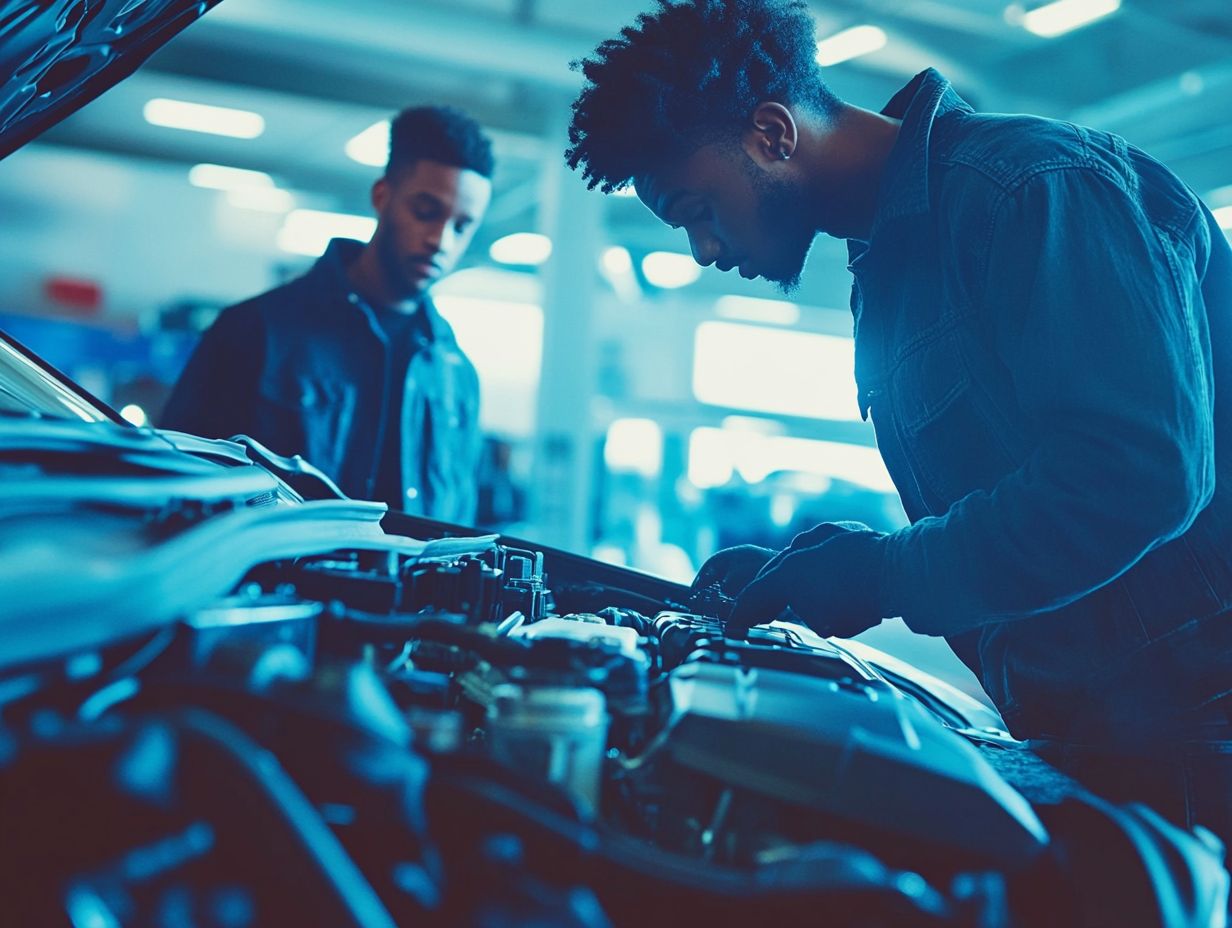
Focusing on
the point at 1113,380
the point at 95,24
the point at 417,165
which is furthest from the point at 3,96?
the point at 417,165

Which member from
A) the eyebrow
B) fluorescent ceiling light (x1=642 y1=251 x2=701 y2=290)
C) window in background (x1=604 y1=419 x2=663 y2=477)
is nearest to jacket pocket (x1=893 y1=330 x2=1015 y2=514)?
the eyebrow

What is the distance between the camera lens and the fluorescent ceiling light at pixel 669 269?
34.1 ft

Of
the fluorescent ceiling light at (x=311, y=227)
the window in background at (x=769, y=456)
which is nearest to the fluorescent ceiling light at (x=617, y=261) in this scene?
the window in background at (x=769, y=456)

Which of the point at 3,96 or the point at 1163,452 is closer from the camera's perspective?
the point at 1163,452

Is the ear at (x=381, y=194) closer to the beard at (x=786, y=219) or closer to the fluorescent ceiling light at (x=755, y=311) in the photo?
the beard at (x=786, y=219)

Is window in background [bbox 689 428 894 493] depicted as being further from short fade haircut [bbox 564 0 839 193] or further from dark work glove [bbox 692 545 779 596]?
short fade haircut [bbox 564 0 839 193]

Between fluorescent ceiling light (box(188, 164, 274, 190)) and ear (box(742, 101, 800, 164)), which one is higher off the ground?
fluorescent ceiling light (box(188, 164, 274, 190))

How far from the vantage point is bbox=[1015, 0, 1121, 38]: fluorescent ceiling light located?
519cm

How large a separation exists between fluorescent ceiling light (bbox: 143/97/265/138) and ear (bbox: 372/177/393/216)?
5.64 meters

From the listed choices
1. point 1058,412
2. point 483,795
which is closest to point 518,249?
point 1058,412

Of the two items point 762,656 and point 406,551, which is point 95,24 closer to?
point 406,551

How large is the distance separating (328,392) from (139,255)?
26.0 feet

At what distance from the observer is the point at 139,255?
915cm

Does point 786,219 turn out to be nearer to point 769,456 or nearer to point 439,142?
point 439,142
